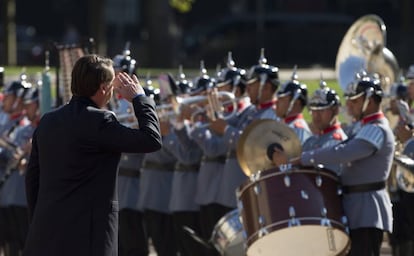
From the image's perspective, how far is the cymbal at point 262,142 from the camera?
10.1 metres

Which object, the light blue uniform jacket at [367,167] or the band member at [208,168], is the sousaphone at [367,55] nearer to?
the band member at [208,168]

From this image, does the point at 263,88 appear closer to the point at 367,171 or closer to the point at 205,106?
the point at 205,106

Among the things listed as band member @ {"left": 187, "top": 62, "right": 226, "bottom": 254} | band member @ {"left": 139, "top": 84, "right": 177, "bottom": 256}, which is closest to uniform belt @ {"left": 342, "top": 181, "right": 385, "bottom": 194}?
band member @ {"left": 187, "top": 62, "right": 226, "bottom": 254}

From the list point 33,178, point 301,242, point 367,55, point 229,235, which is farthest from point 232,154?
point 33,178

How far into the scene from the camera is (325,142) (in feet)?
34.1

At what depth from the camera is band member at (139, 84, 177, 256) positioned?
12383 millimetres

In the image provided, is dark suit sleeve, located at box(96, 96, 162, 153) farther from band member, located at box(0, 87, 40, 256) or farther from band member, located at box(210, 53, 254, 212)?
band member, located at box(0, 87, 40, 256)

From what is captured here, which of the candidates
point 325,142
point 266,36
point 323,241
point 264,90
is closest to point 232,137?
point 264,90

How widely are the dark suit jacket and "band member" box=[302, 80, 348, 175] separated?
321 cm

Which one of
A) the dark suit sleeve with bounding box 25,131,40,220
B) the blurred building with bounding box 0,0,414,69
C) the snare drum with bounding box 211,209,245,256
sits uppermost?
the blurred building with bounding box 0,0,414,69

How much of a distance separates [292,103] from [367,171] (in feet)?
4.34

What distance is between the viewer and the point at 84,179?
7.26m

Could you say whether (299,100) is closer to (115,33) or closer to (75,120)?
(75,120)

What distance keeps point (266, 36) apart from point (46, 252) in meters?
25.9
